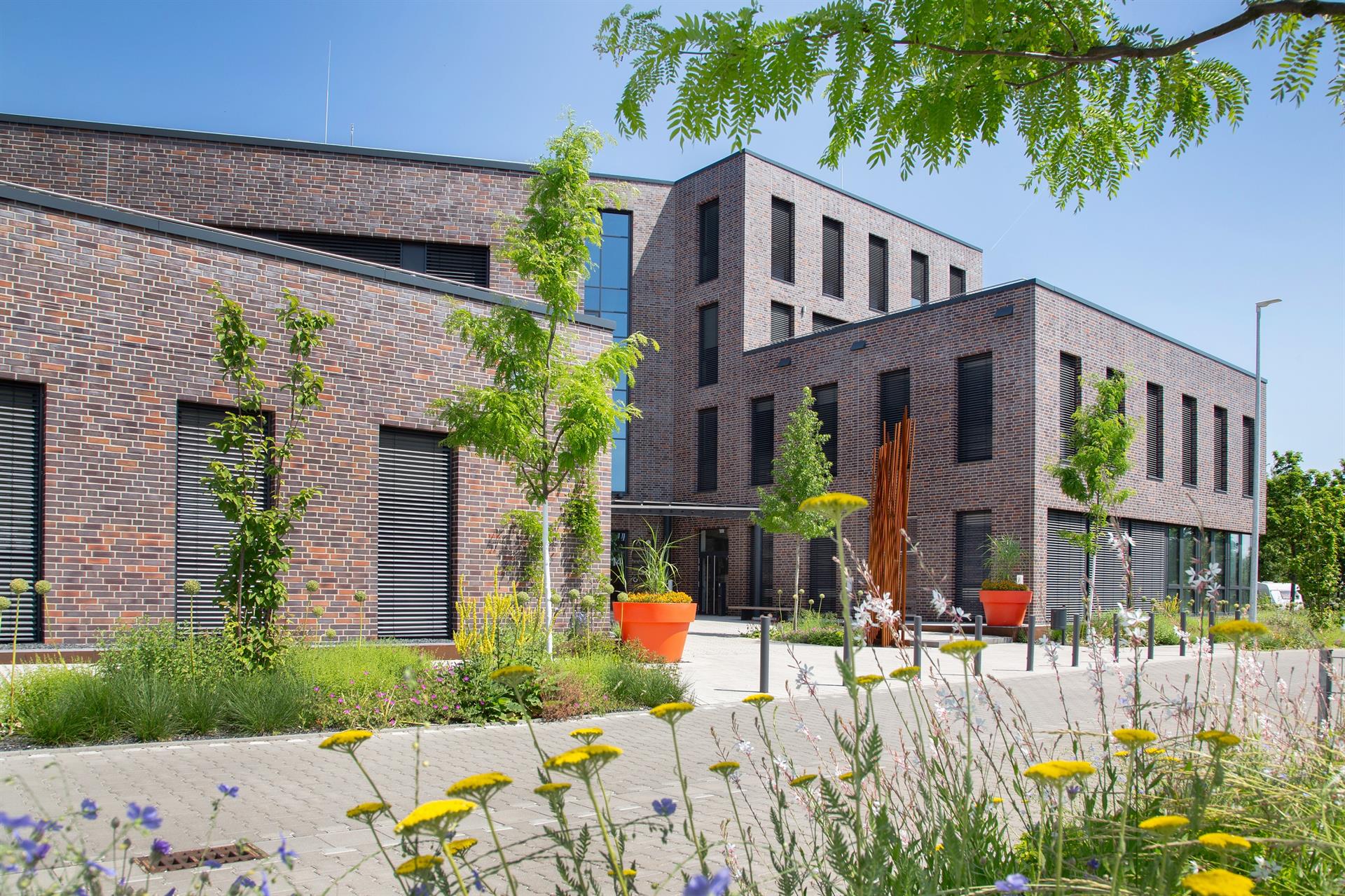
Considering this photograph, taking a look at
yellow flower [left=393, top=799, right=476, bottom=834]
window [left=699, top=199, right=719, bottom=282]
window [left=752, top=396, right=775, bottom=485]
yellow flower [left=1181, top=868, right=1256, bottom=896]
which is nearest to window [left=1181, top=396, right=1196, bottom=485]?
window [left=752, top=396, right=775, bottom=485]

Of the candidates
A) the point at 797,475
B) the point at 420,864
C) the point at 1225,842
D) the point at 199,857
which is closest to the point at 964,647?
the point at 1225,842

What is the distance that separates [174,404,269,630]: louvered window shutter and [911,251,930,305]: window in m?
28.1

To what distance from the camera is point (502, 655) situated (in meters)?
9.82

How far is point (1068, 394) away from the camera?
2466 centimetres

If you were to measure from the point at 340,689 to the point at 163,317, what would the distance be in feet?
18.6

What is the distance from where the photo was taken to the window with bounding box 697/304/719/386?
105 feet

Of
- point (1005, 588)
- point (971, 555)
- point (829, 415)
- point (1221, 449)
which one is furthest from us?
A: point (1221, 449)

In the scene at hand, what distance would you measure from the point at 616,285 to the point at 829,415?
8.67 m

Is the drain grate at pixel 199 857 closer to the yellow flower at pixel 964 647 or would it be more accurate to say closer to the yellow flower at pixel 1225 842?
the yellow flower at pixel 964 647

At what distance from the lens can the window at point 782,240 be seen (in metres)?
31.9

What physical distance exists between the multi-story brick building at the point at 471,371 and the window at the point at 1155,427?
0.33 ft

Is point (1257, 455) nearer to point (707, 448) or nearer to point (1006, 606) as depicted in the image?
point (1006, 606)

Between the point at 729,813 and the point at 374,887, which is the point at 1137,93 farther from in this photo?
the point at 374,887

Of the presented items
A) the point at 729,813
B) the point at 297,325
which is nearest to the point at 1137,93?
the point at 729,813
